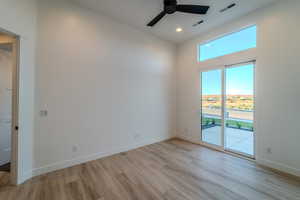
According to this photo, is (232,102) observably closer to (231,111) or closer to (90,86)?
(231,111)

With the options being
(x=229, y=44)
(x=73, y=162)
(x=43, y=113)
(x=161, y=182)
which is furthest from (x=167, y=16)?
(x=73, y=162)

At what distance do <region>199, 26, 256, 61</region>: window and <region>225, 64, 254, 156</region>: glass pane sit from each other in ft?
1.64

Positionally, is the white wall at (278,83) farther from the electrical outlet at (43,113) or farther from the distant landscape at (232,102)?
the electrical outlet at (43,113)

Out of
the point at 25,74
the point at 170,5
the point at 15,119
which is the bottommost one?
the point at 15,119

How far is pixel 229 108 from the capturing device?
3387 mm

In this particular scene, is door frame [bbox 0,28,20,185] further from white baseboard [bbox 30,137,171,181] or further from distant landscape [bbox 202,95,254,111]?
distant landscape [bbox 202,95,254,111]

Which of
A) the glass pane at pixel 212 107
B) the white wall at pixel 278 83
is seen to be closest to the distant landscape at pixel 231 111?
the glass pane at pixel 212 107

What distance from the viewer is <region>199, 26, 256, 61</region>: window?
3012 millimetres


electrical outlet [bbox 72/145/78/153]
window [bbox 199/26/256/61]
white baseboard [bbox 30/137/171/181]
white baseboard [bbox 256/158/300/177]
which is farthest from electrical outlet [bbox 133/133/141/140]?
window [bbox 199/26/256/61]

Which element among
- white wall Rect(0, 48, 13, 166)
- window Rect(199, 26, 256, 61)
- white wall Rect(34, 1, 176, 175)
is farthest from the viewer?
window Rect(199, 26, 256, 61)

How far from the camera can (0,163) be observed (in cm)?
282

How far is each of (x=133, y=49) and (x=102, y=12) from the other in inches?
43.4

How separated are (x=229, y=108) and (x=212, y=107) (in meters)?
0.46

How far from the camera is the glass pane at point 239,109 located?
306cm
